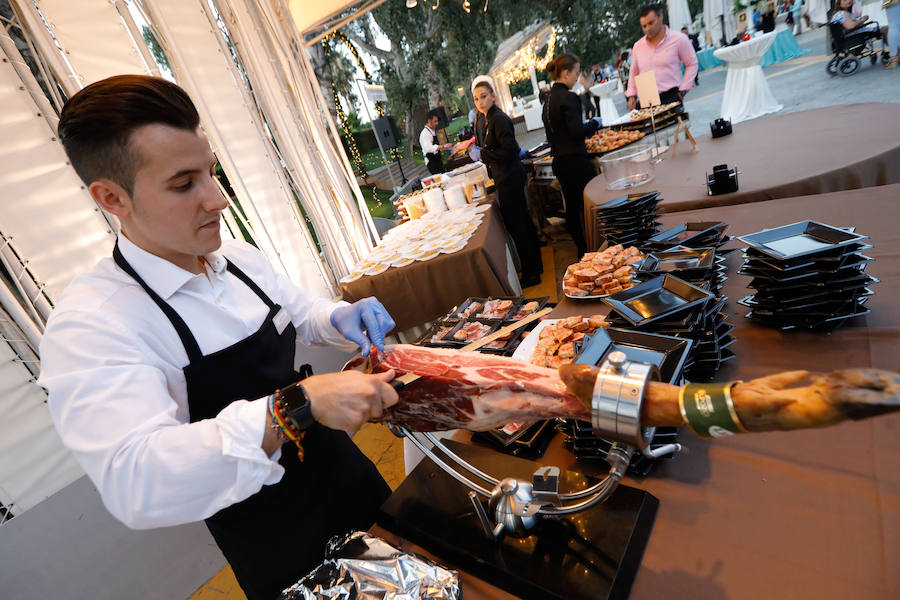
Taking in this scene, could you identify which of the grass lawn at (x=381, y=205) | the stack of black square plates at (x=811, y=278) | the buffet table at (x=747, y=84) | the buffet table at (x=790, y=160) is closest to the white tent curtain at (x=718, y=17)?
the buffet table at (x=747, y=84)

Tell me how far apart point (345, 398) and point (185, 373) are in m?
0.53

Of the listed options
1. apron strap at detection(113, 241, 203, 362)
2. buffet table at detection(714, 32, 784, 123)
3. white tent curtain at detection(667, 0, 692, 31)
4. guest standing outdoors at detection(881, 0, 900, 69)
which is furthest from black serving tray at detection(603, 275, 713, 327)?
white tent curtain at detection(667, 0, 692, 31)

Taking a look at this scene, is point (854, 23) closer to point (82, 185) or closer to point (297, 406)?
point (297, 406)

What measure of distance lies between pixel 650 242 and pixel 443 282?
6.09 feet

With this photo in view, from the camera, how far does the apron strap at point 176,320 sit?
1.18m

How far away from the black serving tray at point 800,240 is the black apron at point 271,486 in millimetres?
1587

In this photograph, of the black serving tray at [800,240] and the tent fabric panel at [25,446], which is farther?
the tent fabric panel at [25,446]

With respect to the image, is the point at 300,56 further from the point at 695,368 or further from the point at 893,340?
the point at 893,340

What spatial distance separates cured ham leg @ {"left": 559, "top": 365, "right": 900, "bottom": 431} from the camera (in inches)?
22.4

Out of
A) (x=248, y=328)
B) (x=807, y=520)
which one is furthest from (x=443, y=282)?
(x=807, y=520)

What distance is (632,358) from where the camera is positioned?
1014 millimetres

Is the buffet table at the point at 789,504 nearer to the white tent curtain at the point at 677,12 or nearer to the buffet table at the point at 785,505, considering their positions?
the buffet table at the point at 785,505

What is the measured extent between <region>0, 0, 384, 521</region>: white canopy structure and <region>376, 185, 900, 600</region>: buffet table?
2.33 meters

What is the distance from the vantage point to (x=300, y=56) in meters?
4.27
